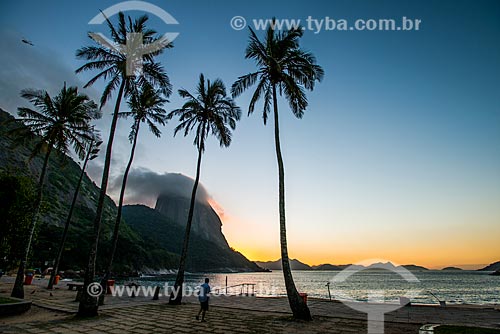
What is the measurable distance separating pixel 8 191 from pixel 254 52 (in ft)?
64.5

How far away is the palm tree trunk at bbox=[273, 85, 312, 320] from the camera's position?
13273 millimetres

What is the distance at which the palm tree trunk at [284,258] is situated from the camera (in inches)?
523

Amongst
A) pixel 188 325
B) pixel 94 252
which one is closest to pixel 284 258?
pixel 188 325

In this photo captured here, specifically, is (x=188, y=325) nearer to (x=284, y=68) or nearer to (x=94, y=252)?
(x=94, y=252)

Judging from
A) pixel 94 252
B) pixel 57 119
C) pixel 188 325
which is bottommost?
pixel 188 325

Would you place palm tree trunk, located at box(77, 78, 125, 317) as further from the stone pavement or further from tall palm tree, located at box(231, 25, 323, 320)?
tall palm tree, located at box(231, 25, 323, 320)

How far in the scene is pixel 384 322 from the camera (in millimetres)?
13070

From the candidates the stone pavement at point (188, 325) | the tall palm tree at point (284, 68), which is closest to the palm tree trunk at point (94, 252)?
the stone pavement at point (188, 325)

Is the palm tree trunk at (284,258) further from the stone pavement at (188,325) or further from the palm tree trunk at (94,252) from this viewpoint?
the palm tree trunk at (94,252)

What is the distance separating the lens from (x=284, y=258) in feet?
48.6

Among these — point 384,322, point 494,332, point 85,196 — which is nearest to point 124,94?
point 384,322

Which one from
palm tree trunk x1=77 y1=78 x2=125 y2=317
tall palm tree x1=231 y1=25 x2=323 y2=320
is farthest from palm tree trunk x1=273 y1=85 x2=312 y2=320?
palm tree trunk x1=77 y1=78 x2=125 y2=317

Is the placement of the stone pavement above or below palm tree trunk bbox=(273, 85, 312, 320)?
below

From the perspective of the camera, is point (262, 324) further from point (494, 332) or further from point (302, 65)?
point (302, 65)
